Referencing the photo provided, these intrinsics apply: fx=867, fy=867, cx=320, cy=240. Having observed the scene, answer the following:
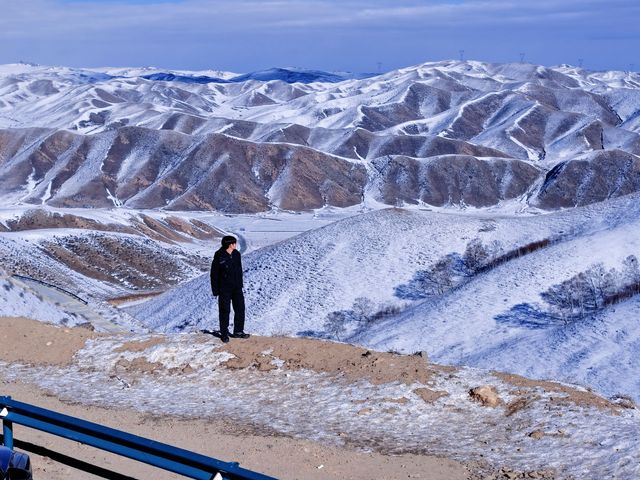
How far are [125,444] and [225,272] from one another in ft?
20.5

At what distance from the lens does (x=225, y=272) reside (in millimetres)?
13719

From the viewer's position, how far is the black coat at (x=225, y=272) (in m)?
13.7

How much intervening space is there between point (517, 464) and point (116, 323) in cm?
2212

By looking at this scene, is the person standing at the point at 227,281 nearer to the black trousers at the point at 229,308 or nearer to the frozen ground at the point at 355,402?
the black trousers at the point at 229,308

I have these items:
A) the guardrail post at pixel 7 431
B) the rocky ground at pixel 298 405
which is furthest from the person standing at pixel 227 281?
the guardrail post at pixel 7 431

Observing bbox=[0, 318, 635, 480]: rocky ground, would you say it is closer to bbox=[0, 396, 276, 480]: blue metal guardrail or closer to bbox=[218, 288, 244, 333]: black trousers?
bbox=[218, 288, 244, 333]: black trousers

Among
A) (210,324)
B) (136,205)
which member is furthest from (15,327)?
(136,205)

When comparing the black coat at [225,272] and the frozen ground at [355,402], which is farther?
the black coat at [225,272]

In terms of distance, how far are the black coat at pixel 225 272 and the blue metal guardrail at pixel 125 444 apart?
18.2ft

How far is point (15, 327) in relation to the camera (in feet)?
48.5

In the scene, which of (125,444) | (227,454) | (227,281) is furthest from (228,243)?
(125,444)

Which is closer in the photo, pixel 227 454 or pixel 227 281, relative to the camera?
pixel 227 454

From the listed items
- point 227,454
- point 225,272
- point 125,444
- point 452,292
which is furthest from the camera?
point 452,292

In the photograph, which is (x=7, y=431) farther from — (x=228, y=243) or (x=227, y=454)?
(x=228, y=243)
